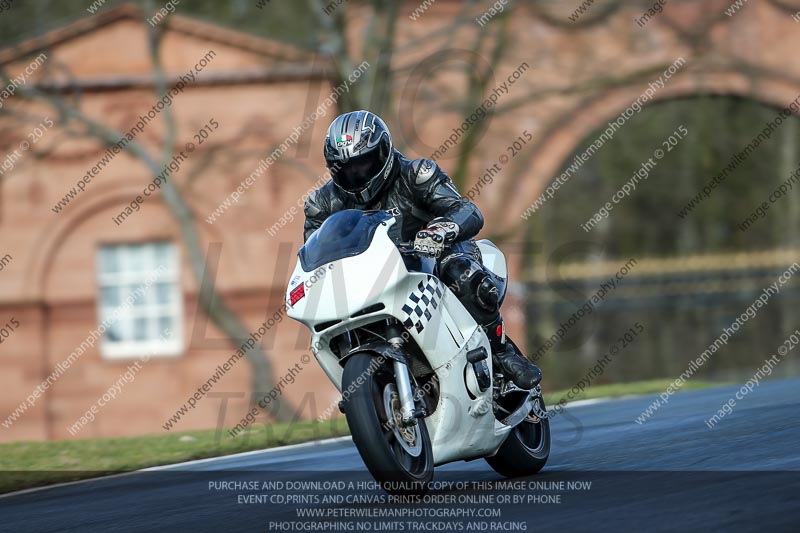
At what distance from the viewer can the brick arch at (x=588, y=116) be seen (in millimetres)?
23359

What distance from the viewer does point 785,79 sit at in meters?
24.5

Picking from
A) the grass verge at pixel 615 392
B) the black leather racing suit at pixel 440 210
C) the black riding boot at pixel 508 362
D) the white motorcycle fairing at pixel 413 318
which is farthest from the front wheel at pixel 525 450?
the grass verge at pixel 615 392

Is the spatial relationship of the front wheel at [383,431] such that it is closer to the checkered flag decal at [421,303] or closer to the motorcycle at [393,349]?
the motorcycle at [393,349]

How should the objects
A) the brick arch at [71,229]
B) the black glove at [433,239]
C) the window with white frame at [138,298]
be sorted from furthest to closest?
the window with white frame at [138,298], the brick arch at [71,229], the black glove at [433,239]

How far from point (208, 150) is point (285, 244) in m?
2.35

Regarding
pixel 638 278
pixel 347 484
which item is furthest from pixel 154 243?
pixel 347 484

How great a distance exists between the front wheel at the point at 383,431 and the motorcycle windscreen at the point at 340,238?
54cm

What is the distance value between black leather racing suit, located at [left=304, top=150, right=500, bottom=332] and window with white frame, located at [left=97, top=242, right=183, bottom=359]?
18227 millimetres

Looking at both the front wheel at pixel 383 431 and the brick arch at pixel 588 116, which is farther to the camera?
the brick arch at pixel 588 116

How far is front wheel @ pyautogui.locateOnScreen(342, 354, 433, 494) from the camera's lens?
5867 millimetres

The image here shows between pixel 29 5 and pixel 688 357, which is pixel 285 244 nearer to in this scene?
pixel 29 5

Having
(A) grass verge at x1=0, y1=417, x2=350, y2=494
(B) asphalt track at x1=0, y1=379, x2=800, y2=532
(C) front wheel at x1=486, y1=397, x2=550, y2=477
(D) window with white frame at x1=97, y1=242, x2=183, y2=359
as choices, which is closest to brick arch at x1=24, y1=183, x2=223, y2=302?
(D) window with white frame at x1=97, y1=242, x2=183, y2=359

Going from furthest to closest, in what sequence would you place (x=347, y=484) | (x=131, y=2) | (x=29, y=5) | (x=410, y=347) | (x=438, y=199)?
(x=131, y=2), (x=29, y=5), (x=347, y=484), (x=438, y=199), (x=410, y=347)

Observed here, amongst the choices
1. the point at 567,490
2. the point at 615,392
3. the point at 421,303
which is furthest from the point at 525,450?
the point at 615,392
